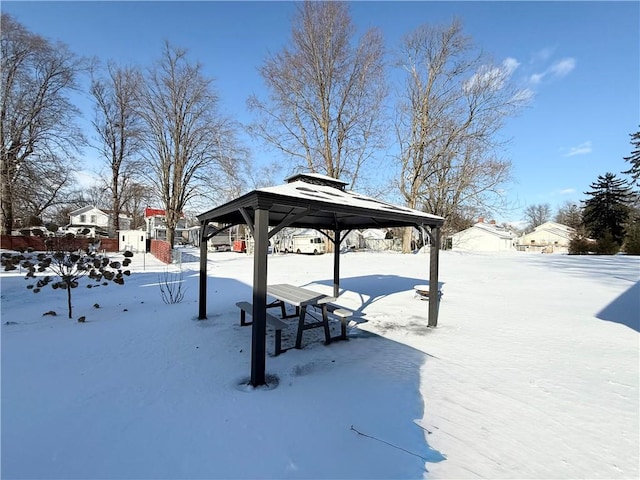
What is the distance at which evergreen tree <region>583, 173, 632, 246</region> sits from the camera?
33406 mm

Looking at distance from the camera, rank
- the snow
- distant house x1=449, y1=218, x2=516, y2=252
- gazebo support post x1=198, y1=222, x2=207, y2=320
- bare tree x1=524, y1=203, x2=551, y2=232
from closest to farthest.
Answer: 1. the snow
2. gazebo support post x1=198, y1=222, x2=207, y2=320
3. distant house x1=449, y1=218, x2=516, y2=252
4. bare tree x1=524, y1=203, x2=551, y2=232

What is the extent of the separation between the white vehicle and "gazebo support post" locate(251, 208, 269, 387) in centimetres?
2985

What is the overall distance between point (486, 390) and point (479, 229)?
45.2 metres

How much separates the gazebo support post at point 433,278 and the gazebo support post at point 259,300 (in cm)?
365

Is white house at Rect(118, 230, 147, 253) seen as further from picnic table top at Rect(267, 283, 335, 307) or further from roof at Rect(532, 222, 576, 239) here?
roof at Rect(532, 222, 576, 239)

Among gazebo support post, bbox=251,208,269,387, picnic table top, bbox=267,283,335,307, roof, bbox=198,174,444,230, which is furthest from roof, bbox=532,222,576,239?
gazebo support post, bbox=251,208,269,387

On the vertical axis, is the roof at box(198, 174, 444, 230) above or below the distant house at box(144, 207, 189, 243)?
below

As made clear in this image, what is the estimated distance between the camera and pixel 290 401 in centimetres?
305

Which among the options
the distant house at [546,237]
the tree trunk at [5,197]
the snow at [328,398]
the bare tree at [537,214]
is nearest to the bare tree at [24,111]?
the tree trunk at [5,197]

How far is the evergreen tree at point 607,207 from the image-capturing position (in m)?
33.4

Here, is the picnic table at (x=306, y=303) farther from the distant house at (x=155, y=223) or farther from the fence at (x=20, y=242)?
the distant house at (x=155, y=223)

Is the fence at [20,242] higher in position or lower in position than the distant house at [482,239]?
lower

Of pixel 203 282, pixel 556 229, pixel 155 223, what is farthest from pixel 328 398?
pixel 556 229

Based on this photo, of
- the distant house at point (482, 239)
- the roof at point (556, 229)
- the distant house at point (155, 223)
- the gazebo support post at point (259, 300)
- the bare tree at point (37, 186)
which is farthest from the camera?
the roof at point (556, 229)
